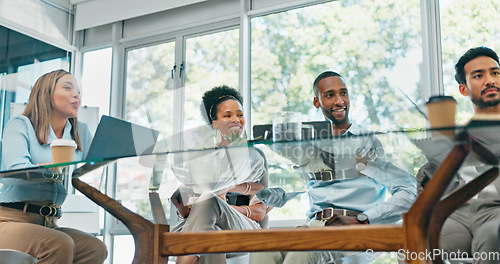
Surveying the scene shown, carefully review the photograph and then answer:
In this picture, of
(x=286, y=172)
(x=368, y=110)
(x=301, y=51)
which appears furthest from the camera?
(x=301, y=51)

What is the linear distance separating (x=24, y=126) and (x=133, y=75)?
2.39m

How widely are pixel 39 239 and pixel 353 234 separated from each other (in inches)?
52.0

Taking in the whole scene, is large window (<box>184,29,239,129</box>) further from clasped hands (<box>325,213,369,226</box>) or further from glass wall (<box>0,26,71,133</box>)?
clasped hands (<box>325,213,369,226</box>)

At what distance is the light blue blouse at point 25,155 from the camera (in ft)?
6.58

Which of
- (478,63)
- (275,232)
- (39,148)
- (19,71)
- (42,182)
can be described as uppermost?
(19,71)

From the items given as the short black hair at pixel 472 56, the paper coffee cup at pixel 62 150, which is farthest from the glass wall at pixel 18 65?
the short black hair at pixel 472 56

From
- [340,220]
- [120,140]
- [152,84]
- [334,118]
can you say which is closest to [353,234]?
[340,220]

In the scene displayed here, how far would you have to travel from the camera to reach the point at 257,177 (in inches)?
56.6

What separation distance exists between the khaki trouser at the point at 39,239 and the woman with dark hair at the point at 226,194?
55 cm

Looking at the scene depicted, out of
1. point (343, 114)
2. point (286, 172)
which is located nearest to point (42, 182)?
point (286, 172)

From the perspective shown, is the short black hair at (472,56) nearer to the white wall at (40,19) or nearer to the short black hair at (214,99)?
the short black hair at (214,99)

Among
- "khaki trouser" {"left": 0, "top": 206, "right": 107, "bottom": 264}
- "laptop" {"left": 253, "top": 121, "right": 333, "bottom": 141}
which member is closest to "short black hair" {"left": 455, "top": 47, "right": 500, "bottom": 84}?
"laptop" {"left": 253, "top": 121, "right": 333, "bottom": 141}

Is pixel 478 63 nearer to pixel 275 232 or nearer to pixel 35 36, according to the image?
pixel 275 232

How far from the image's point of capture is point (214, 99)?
9.31ft
